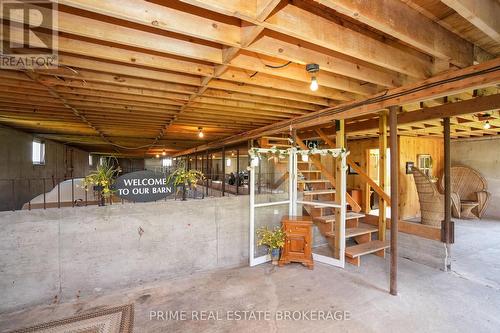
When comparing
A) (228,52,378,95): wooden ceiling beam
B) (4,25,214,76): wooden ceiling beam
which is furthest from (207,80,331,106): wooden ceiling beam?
(228,52,378,95): wooden ceiling beam

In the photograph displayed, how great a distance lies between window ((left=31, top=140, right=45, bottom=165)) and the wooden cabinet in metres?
7.17

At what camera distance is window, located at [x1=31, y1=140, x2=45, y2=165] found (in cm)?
658

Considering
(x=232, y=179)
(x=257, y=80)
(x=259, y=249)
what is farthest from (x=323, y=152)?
(x=232, y=179)

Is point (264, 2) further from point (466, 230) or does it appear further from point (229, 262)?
point (466, 230)

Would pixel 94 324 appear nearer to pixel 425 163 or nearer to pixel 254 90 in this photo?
pixel 254 90

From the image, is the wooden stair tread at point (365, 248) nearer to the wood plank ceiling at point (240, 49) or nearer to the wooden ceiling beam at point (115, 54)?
the wood plank ceiling at point (240, 49)

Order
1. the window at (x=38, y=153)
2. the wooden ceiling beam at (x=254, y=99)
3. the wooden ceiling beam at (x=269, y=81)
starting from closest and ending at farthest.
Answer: the wooden ceiling beam at (x=269, y=81), the wooden ceiling beam at (x=254, y=99), the window at (x=38, y=153)

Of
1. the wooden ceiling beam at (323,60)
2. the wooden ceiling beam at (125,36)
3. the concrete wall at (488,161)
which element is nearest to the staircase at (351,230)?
the wooden ceiling beam at (323,60)

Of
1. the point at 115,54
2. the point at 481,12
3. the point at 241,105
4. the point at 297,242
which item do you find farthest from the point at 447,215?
the point at 115,54

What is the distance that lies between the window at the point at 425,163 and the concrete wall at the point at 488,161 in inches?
48.5

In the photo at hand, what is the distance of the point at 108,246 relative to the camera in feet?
10.4

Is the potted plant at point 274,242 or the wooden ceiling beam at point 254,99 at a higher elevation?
the wooden ceiling beam at point 254,99

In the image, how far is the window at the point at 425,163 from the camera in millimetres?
7550

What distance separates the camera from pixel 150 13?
5.24 ft
